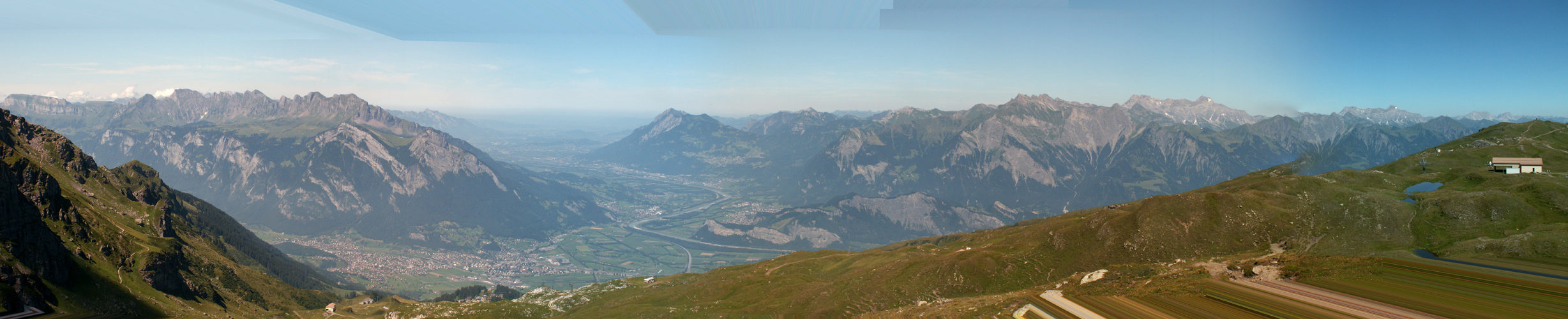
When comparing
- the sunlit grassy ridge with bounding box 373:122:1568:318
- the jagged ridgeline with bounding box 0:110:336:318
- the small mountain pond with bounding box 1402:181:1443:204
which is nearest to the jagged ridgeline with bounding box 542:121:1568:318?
the sunlit grassy ridge with bounding box 373:122:1568:318

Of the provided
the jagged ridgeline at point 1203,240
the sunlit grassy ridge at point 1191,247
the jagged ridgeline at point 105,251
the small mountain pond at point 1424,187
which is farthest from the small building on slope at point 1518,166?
the jagged ridgeline at point 105,251

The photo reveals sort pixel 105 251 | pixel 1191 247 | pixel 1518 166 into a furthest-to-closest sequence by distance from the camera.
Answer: pixel 105 251 < pixel 1518 166 < pixel 1191 247

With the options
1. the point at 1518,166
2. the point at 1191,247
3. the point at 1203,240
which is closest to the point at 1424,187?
the point at 1518,166

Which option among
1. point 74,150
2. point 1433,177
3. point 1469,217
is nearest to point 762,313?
point 1469,217

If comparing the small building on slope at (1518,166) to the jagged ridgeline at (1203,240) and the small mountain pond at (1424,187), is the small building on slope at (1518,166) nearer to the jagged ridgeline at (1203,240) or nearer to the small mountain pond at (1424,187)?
the jagged ridgeline at (1203,240)

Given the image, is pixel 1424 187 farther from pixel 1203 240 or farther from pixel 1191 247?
pixel 1191 247
